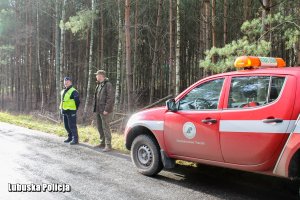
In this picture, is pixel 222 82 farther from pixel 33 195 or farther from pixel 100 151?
pixel 100 151

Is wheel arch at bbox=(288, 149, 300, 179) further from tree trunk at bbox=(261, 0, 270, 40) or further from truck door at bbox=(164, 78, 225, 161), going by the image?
tree trunk at bbox=(261, 0, 270, 40)

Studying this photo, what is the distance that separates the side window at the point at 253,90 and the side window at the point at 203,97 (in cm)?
28

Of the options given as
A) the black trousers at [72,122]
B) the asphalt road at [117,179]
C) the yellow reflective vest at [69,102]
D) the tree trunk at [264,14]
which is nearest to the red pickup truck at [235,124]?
the asphalt road at [117,179]

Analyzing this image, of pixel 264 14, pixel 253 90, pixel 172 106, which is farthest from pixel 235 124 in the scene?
pixel 264 14

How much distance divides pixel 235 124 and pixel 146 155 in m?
2.24

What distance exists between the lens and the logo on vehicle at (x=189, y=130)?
583 cm

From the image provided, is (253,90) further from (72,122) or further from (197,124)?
(72,122)

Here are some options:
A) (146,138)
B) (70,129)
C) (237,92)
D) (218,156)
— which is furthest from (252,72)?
(70,129)

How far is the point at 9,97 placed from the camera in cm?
4159

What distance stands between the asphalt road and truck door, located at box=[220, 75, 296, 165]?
0.87 m

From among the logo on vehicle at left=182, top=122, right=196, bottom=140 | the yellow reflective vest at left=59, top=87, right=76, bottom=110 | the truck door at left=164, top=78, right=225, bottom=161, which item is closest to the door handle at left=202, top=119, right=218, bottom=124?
the truck door at left=164, top=78, right=225, bottom=161

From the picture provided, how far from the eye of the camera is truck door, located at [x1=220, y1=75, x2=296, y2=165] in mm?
4723

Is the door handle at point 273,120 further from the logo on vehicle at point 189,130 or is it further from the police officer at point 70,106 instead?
the police officer at point 70,106

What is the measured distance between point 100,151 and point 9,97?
117ft
